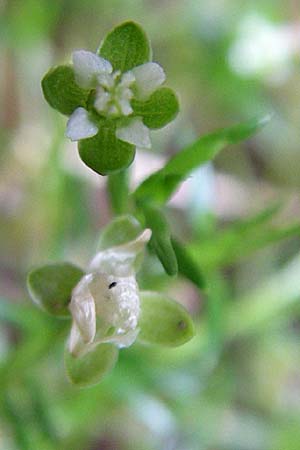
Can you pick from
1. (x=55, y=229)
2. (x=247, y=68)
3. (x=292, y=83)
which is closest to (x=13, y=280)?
(x=55, y=229)

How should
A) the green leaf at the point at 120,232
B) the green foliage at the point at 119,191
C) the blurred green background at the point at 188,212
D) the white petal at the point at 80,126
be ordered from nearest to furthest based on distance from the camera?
the white petal at the point at 80,126, the green leaf at the point at 120,232, the green foliage at the point at 119,191, the blurred green background at the point at 188,212

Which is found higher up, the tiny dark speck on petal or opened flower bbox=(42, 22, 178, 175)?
opened flower bbox=(42, 22, 178, 175)

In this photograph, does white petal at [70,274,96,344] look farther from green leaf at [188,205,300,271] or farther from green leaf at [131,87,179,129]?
green leaf at [188,205,300,271]

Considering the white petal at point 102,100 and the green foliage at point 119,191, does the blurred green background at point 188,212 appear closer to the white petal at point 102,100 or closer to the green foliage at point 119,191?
the green foliage at point 119,191

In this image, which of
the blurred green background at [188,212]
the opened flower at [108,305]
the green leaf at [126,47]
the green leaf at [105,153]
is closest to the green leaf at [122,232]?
the opened flower at [108,305]

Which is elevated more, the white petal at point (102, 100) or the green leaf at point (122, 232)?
the white petal at point (102, 100)

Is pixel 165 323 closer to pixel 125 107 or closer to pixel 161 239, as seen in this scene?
pixel 161 239

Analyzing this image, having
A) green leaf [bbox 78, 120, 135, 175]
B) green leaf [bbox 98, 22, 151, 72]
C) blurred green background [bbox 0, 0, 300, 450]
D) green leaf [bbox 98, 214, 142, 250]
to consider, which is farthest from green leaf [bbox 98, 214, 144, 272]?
blurred green background [bbox 0, 0, 300, 450]

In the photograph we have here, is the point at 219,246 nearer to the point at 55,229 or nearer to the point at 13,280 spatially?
the point at 55,229
